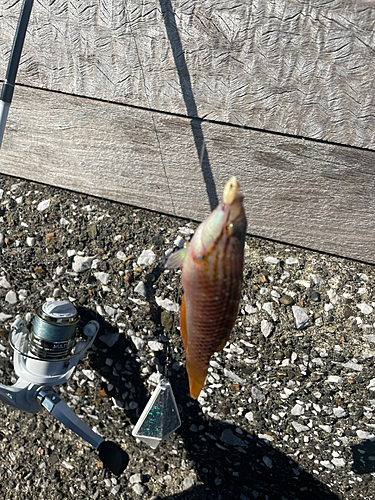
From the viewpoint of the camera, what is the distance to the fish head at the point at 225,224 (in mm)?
392

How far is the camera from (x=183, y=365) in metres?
1.09

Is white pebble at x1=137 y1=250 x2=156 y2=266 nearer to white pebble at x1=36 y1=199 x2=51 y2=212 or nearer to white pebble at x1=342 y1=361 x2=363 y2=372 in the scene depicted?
white pebble at x1=36 y1=199 x2=51 y2=212

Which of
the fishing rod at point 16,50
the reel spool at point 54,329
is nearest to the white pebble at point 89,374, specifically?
the reel spool at point 54,329

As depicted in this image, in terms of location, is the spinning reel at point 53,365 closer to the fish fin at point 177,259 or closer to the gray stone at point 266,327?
the gray stone at point 266,327

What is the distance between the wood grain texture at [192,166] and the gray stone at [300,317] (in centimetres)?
14

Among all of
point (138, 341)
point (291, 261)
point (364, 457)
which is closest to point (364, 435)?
point (364, 457)

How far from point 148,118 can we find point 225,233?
0.61m

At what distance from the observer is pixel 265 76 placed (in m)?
0.83

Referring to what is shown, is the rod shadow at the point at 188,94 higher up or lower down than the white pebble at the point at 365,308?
higher up

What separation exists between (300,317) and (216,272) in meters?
0.61

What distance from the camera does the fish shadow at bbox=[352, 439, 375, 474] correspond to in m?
1.01

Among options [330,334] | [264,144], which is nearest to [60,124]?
[264,144]

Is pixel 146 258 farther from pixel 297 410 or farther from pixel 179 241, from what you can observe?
pixel 297 410

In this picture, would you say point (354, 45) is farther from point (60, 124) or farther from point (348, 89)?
point (60, 124)
